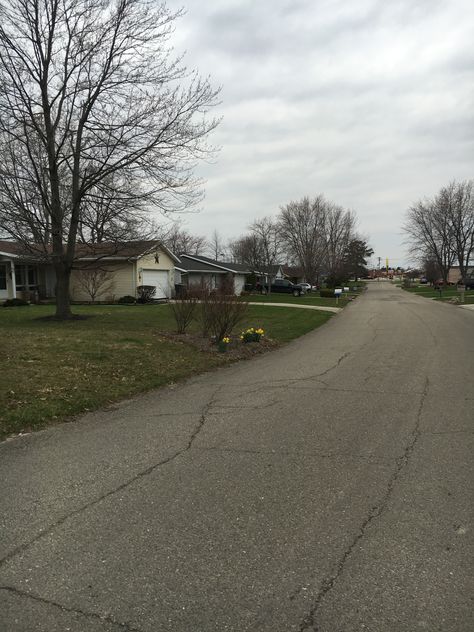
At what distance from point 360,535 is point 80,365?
21.9ft

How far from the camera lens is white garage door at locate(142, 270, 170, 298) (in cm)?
3104

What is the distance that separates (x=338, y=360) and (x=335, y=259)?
203ft

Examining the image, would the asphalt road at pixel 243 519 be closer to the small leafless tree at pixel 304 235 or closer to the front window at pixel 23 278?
the front window at pixel 23 278

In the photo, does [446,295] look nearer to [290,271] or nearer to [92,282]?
[92,282]

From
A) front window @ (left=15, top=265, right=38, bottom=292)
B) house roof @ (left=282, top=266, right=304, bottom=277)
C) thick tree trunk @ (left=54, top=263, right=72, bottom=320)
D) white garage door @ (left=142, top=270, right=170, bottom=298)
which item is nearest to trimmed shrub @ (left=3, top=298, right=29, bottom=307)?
front window @ (left=15, top=265, right=38, bottom=292)

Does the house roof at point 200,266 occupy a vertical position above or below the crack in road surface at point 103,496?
above

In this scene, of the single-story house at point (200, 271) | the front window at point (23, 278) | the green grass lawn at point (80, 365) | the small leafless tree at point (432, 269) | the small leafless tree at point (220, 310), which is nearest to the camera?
the green grass lawn at point (80, 365)

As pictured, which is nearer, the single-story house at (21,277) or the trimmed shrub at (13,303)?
the trimmed shrub at (13,303)

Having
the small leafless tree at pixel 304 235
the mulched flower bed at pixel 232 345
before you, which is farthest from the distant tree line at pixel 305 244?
the mulched flower bed at pixel 232 345

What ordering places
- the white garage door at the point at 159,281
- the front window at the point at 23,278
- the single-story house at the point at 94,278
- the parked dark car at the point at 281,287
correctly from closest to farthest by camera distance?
the single-story house at the point at 94,278
the front window at the point at 23,278
the white garage door at the point at 159,281
the parked dark car at the point at 281,287

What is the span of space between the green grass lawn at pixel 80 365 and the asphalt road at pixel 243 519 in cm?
71

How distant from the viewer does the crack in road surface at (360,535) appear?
7.88ft

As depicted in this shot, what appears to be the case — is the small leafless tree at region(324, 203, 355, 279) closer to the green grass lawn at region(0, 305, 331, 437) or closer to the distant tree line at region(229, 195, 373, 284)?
the distant tree line at region(229, 195, 373, 284)

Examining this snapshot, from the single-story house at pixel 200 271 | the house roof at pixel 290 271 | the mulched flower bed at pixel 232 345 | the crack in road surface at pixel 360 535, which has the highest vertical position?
the house roof at pixel 290 271
